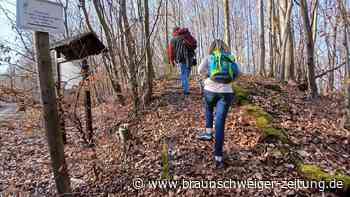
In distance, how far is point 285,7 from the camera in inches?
390

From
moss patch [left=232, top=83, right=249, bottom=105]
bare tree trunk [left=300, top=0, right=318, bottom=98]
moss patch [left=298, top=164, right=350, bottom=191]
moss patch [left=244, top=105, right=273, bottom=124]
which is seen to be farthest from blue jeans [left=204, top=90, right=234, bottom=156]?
bare tree trunk [left=300, top=0, right=318, bottom=98]

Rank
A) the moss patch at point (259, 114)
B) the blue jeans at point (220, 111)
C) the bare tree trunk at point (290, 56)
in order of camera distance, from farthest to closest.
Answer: the bare tree trunk at point (290, 56) → the moss patch at point (259, 114) → the blue jeans at point (220, 111)

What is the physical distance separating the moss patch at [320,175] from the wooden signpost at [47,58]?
135 inches

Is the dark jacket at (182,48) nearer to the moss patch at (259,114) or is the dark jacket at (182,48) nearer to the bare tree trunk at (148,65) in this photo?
the bare tree trunk at (148,65)

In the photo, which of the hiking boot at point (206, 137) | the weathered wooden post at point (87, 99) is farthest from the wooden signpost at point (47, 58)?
the hiking boot at point (206, 137)

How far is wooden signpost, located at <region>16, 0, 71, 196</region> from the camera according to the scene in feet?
9.59

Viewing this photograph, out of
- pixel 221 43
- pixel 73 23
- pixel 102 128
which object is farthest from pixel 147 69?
pixel 73 23

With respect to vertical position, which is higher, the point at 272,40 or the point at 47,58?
the point at 272,40

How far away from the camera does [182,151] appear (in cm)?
491

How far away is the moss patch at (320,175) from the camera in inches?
151

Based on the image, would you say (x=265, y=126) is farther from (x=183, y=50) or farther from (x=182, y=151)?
(x=183, y=50)

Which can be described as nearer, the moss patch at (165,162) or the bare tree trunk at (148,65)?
the moss patch at (165,162)

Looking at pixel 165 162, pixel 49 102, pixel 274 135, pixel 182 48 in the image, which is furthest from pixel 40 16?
pixel 182 48

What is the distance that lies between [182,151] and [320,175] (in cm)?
221
